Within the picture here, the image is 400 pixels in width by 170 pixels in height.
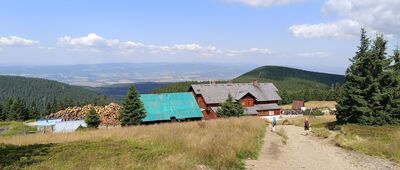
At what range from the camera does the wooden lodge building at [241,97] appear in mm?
69688

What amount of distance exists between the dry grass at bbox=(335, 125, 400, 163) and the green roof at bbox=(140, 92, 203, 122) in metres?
30.9

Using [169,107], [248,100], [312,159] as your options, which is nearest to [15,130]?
[169,107]

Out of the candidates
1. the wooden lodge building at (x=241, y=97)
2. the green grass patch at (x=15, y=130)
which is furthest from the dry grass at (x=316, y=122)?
the green grass patch at (x=15, y=130)

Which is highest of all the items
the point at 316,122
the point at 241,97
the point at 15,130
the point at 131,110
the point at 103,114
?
the point at 241,97

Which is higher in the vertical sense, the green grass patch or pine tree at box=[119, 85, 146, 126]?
pine tree at box=[119, 85, 146, 126]

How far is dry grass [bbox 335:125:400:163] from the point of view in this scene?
75.6 ft

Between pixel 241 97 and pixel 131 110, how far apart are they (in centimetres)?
2542

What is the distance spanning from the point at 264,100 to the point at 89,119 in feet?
108

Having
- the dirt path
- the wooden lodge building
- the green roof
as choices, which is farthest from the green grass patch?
the dirt path

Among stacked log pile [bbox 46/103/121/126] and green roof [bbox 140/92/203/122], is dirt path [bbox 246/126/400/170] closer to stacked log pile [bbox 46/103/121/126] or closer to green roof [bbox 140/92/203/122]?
green roof [bbox 140/92/203/122]

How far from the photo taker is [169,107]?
62.1m

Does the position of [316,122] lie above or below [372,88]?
below

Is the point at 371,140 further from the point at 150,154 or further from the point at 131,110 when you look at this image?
the point at 131,110

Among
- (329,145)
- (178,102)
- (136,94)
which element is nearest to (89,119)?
(136,94)
